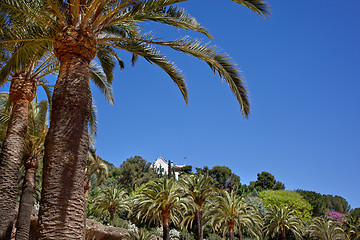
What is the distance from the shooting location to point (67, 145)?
483cm

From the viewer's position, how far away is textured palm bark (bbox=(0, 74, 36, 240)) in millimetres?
8516

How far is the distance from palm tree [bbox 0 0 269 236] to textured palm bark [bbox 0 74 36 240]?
303 centimetres

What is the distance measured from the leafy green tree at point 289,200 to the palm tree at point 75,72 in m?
52.0

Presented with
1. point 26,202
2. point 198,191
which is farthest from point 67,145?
point 198,191

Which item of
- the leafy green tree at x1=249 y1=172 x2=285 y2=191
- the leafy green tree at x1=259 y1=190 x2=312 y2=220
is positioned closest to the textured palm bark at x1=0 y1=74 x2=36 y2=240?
the leafy green tree at x1=259 y1=190 x2=312 y2=220

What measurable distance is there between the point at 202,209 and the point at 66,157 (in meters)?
20.1

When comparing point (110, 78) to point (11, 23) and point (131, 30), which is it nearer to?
point (131, 30)

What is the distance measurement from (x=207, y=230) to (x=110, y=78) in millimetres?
31895

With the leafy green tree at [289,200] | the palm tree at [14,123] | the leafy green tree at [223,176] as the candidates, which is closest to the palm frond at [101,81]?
the palm tree at [14,123]

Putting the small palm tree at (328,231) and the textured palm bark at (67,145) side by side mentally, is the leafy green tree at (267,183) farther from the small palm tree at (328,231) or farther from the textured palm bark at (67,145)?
the textured palm bark at (67,145)

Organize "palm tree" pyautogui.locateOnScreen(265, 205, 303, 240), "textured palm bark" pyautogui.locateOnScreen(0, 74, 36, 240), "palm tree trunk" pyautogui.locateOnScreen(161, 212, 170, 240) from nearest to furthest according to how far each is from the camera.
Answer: "textured palm bark" pyautogui.locateOnScreen(0, 74, 36, 240) → "palm tree trunk" pyautogui.locateOnScreen(161, 212, 170, 240) → "palm tree" pyautogui.locateOnScreen(265, 205, 303, 240)

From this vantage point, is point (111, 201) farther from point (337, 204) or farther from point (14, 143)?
point (337, 204)

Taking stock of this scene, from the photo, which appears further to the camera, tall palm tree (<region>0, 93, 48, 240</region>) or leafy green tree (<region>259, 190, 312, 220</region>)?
leafy green tree (<region>259, 190, 312, 220</region>)

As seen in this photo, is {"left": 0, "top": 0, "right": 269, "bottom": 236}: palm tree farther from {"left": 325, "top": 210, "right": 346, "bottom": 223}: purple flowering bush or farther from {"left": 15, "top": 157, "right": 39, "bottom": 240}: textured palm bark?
{"left": 325, "top": 210, "right": 346, "bottom": 223}: purple flowering bush
